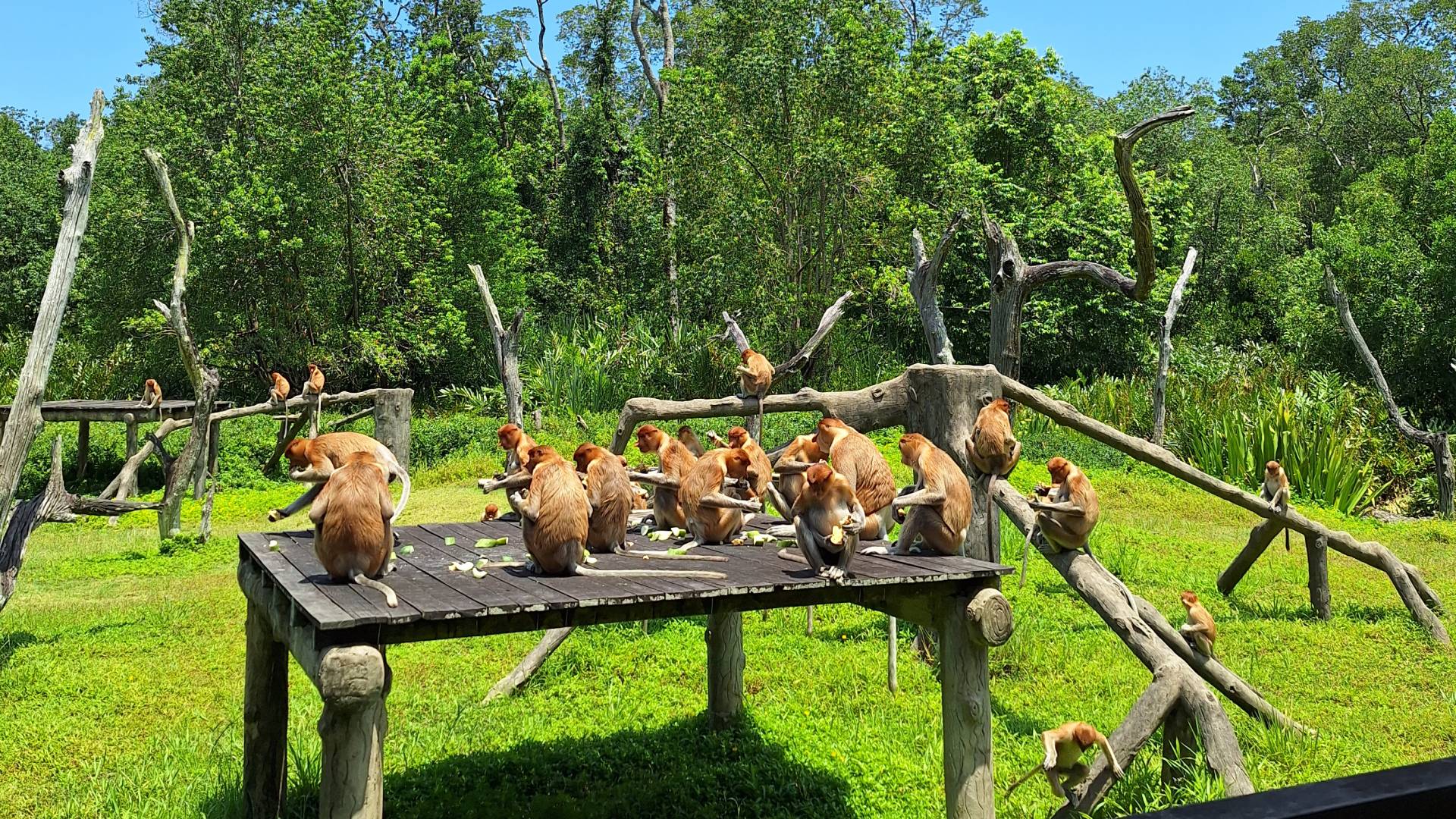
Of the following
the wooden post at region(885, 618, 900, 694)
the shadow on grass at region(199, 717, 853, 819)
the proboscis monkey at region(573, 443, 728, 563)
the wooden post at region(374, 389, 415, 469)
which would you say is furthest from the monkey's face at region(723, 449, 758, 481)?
the wooden post at region(374, 389, 415, 469)

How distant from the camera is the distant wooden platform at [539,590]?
3.42 metres

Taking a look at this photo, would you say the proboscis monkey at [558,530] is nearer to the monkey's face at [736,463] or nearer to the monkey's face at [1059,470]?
the monkey's face at [736,463]

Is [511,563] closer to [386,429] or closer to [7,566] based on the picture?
[7,566]

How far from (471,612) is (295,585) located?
2.69ft

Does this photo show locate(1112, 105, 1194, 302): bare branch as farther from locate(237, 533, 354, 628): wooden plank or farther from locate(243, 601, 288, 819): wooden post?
locate(243, 601, 288, 819): wooden post

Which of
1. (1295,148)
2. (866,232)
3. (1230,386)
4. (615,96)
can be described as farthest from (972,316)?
(1295,148)

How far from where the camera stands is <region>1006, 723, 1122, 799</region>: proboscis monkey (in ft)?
14.1

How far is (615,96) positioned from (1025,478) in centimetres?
1828

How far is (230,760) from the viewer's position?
5578 millimetres

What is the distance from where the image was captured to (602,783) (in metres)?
5.51

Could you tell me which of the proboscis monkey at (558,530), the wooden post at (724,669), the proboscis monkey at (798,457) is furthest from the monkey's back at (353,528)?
the wooden post at (724,669)

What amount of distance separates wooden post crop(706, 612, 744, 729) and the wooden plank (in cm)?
261

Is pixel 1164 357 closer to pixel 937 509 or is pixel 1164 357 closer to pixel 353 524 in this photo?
pixel 937 509

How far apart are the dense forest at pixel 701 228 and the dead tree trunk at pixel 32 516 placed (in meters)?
9.92
